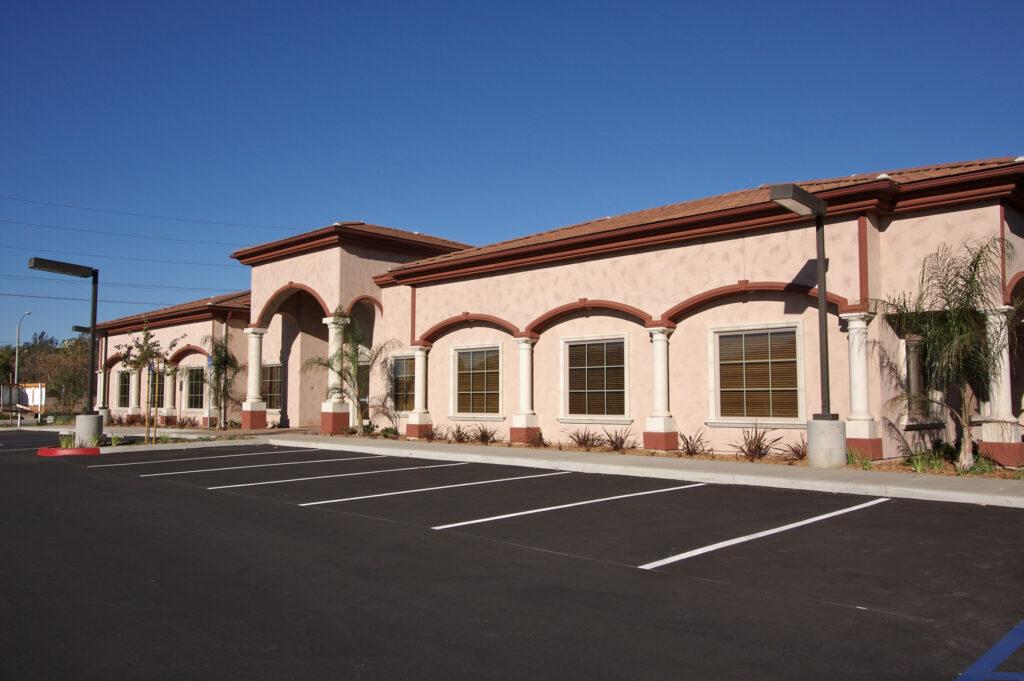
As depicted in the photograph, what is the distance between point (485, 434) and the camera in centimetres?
2184

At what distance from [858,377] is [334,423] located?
16.0m

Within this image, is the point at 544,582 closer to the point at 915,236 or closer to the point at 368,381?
the point at 915,236

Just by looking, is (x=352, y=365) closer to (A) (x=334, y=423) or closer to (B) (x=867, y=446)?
(A) (x=334, y=423)

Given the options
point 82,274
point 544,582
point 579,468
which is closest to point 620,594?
point 544,582

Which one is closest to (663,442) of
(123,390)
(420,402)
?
(420,402)

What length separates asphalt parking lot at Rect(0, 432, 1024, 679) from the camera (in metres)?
5.18

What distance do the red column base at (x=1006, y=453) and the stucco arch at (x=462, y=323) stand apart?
11.1 meters

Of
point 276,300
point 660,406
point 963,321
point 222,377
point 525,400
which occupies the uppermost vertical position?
point 276,300

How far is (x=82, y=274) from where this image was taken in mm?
22781

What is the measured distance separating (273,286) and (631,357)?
14526 millimetres

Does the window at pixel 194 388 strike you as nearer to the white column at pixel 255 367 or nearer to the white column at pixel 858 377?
the white column at pixel 255 367

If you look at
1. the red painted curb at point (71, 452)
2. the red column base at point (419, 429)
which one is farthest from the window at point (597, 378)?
the red painted curb at point (71, 452)

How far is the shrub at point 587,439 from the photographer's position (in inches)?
774

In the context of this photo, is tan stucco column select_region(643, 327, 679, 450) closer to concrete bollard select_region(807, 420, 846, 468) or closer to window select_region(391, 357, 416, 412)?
concrete bollard select_region(807, 420, 846, 468)
